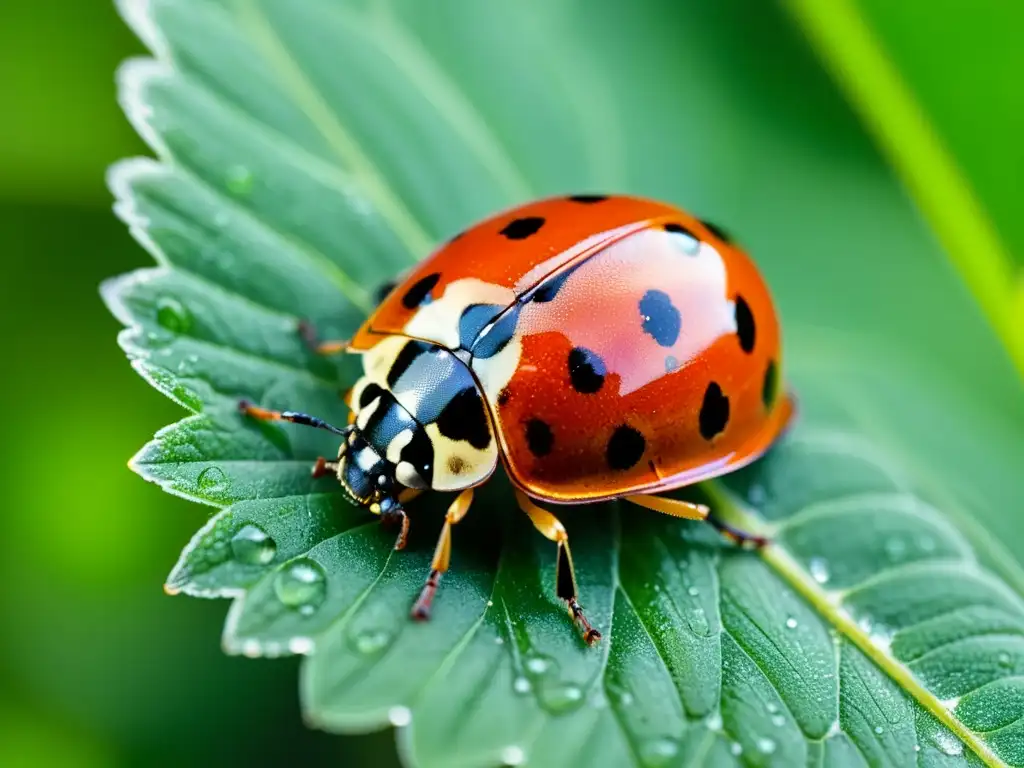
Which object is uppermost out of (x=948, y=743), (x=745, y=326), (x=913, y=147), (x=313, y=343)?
(x=313, y=343)

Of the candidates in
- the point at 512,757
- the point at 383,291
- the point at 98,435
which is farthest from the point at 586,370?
the point at 98,435

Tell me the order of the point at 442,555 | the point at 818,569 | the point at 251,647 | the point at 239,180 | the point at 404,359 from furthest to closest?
the point at 239,180, the point at 818,569, the point at 404,359, the point at 442,555, the point at 251,647

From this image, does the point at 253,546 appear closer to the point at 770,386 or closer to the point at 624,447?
the point at 624,447

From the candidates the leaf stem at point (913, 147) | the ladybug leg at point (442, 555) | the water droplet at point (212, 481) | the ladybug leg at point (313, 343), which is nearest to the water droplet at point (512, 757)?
the ladybug leg at point (442, 555)

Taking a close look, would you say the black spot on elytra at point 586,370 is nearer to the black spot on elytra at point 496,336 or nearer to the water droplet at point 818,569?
the black spot on elytra at point 496,336

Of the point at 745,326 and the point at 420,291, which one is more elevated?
the point at 420,291
